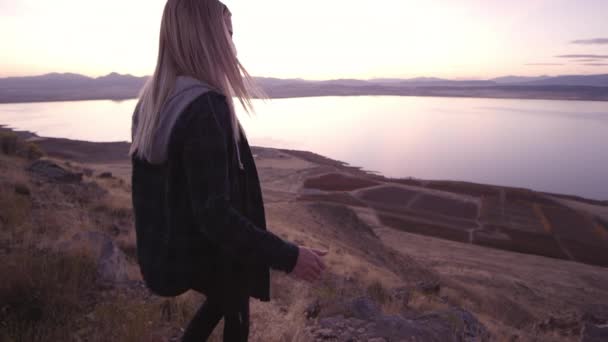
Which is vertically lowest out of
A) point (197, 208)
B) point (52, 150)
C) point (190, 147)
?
point (52, 150)

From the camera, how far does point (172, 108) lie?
4.21ft

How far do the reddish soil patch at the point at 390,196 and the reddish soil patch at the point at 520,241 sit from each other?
6.89m

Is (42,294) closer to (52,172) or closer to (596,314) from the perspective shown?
(52,172)

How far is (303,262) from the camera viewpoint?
1.44 meters

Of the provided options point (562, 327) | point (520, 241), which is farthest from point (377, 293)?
point (520, 241)

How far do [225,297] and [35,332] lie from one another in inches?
78.5

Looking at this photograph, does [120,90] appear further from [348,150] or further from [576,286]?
[576,286]

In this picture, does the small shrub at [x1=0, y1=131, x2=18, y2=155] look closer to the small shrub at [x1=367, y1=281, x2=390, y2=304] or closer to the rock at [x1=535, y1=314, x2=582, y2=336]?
the small shrub at [x1=367, y1=281, x2=390, y2=304]

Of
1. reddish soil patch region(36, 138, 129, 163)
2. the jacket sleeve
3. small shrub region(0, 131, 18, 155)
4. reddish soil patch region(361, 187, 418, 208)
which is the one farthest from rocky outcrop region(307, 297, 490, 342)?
reddish soil patch region(36, 138, 129, 163)

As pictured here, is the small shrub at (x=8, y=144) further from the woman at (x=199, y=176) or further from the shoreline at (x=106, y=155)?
the shoreline at (x=106, y=155)

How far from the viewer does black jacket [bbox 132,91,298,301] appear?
123 cm

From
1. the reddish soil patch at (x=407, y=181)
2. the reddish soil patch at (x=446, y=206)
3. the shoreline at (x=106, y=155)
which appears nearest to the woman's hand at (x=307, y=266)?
the reddish soil patch at (x=446, y=206)

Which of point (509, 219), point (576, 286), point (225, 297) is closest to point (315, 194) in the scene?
point (509, 219)

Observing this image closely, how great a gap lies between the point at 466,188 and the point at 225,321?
122ft
